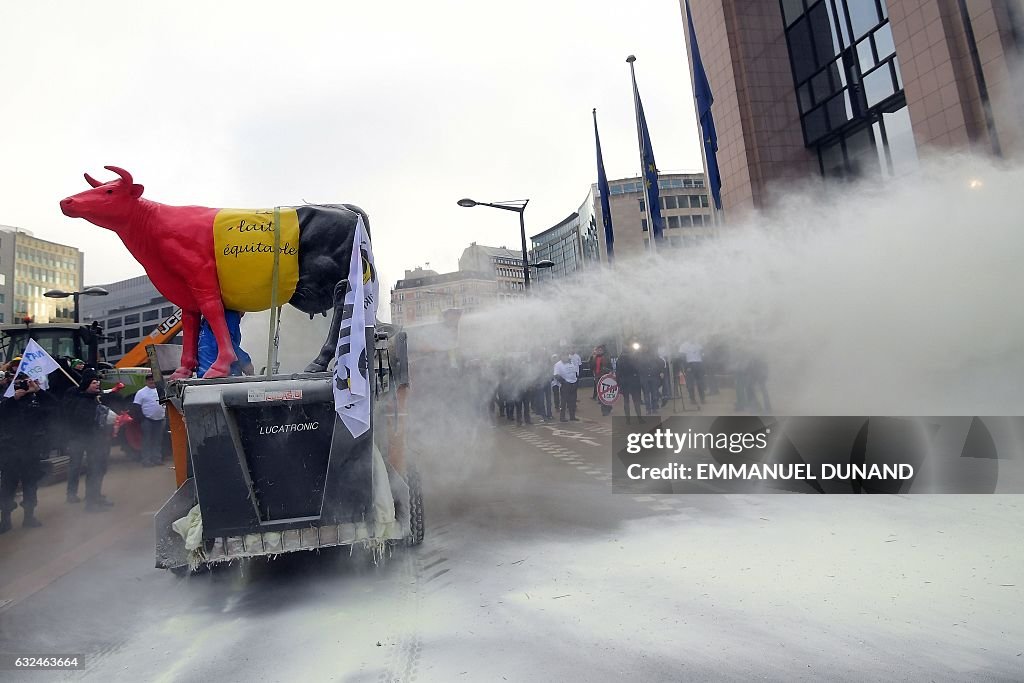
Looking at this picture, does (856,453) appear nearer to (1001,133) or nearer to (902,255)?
(902,255)

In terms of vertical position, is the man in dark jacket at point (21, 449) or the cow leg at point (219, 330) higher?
the cow leg at point (219, 330)

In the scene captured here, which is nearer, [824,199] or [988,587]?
[988,587]

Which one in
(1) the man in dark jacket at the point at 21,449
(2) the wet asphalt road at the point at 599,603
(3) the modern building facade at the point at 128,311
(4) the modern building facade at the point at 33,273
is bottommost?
(2) the wet asphalt road at the point at 599,603

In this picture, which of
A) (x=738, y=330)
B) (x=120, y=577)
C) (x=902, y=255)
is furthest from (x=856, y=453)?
(x=120, y=577)

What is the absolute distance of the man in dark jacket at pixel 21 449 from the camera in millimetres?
6305

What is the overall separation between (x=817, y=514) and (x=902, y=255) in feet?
18.8

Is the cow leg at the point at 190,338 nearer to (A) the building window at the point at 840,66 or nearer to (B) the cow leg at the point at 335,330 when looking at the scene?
(B) the cow leg at the point at 335,330

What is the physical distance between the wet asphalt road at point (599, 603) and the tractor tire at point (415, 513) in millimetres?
131

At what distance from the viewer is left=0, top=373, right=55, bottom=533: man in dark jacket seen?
20.7 feet

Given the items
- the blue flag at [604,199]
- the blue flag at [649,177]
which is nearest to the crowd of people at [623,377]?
the blue flag at [649,177]

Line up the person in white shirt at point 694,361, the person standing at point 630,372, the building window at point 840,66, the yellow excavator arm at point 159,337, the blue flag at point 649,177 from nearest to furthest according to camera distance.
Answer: the yellow excavator arm at point 159,337, the person standing at point 630,372, the building window at point 840,66, the person in white shirt at point 694,361, the blue flag at point 649,177

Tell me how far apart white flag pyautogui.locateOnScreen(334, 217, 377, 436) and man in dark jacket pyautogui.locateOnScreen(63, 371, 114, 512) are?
5.51 meters

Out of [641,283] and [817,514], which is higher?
[641,283]

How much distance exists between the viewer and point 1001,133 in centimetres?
982
